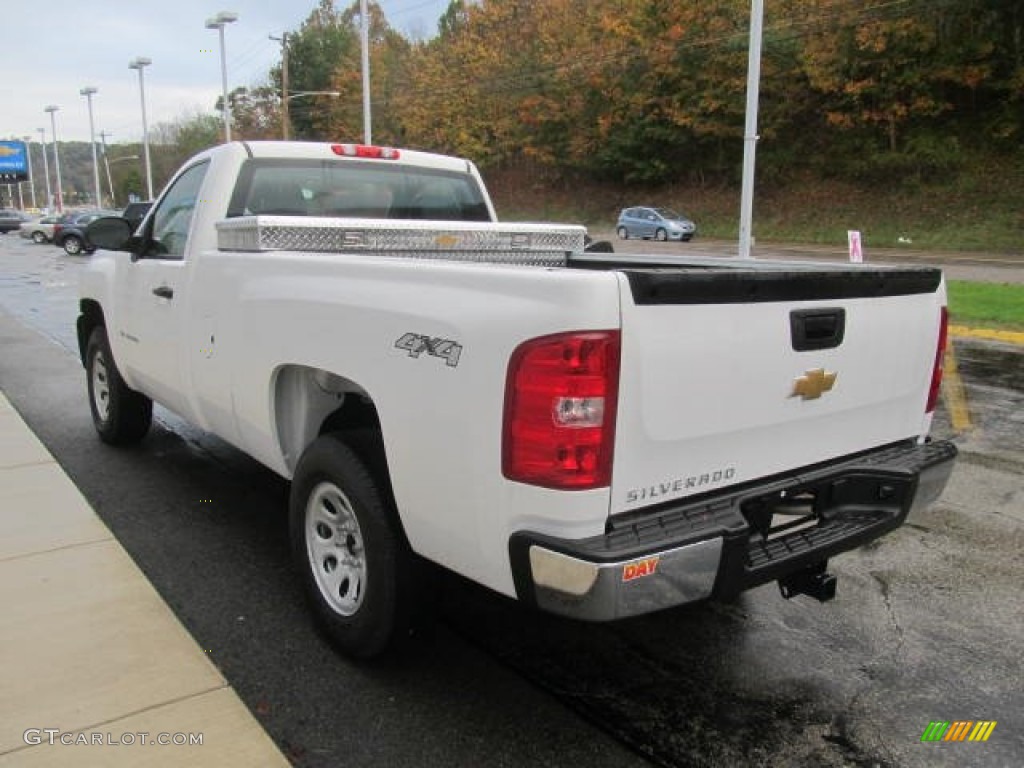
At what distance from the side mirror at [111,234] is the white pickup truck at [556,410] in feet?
3.57

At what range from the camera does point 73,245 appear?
35.2 metres

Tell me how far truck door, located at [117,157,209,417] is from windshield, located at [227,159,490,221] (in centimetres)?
34

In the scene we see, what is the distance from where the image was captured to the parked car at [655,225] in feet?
116

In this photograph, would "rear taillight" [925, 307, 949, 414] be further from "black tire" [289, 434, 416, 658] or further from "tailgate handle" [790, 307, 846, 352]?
"black tire" [289, 434, 416, 658]

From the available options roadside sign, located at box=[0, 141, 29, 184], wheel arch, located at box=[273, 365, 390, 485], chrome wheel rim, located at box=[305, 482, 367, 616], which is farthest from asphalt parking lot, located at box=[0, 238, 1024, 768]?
roadside sign, located at box=[0, 141, 29, 184]

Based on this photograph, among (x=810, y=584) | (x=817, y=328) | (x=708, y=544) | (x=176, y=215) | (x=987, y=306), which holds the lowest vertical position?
(x=987, y=306)

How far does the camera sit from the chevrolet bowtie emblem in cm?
273

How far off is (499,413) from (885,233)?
111ft

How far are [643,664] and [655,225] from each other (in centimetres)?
3392

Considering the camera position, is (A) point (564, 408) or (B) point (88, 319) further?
(B) point (88, 319)

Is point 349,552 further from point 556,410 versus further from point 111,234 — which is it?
point 111,234

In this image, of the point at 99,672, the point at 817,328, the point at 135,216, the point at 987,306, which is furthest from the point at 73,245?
the point at 817,328

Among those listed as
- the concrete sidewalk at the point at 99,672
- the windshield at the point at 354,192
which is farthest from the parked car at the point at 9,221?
the concrete sidewalk at the point at 99,672

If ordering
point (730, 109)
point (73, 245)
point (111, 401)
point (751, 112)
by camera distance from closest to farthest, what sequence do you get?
point (111, 401), point (751, 112), point (73, 245), point (730, 109)
